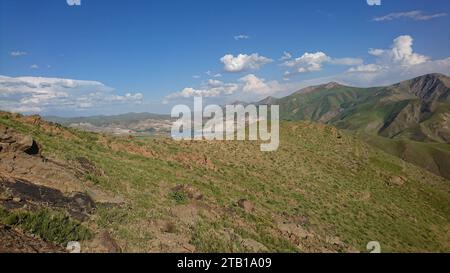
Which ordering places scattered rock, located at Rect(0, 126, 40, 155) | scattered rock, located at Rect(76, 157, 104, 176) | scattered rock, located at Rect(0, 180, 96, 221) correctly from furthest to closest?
scattered rock, located at Rect(76, 157, 104, 176) → scattered rock, located at Rect(0, 126, 40, 155) → scattered rock, located at Rect(0, 180, 96, 221)

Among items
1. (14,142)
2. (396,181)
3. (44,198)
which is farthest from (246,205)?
(396,181)

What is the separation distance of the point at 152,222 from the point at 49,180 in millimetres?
5985

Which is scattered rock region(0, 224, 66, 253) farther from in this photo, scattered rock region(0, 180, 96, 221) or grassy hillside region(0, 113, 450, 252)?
grassy hillside region(0, 113, 450, 252)

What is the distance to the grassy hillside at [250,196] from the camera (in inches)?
788

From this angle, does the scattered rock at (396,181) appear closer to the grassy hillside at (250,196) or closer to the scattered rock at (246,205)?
A: the grassy hillside at (250,196)

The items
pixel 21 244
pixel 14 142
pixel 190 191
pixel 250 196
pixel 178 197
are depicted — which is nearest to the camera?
pixel 21 244

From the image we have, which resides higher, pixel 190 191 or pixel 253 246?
pixel 190 191

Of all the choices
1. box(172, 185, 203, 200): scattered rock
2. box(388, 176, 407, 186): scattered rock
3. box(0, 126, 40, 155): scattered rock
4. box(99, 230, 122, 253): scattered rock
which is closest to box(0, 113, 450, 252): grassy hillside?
box(172, 185, 203, 200): scattered rock

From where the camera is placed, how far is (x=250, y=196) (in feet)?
105

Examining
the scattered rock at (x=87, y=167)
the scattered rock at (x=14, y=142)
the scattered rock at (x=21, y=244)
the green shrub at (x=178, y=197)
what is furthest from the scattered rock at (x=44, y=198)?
the green shrub at (x=178, y=197)

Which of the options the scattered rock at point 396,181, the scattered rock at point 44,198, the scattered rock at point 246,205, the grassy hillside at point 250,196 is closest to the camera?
the scattered rock at point 44,198

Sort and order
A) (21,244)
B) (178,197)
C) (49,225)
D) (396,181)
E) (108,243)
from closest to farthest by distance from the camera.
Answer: (21,244) < (49,225) < (108,243) < (178,197) < (396,181)

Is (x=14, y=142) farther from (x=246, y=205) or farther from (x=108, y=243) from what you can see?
(x=246, y=205)

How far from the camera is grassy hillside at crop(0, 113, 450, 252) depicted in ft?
65.7
